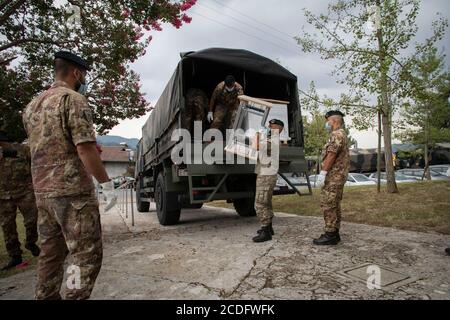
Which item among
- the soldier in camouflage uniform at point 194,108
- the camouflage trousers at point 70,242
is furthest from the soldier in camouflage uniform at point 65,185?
the soldier in camouflage uniform at point 194,108

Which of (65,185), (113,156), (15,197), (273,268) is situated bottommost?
(273,268)

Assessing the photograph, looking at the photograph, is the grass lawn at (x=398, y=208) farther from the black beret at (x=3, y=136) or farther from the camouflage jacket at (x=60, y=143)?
the black beret at (x=3, y=136)

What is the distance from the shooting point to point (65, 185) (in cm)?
211

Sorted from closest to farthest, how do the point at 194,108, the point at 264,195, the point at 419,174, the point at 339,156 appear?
the point at 339,156
the point at 264,195
the point at 194,108
the point at 419,174

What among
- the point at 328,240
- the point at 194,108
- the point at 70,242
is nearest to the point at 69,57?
the point at 70,242

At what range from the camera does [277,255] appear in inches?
148

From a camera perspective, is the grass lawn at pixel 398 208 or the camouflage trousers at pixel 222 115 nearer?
the grass lawn at pixel 398 208

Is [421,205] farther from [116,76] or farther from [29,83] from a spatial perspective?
[29,83]

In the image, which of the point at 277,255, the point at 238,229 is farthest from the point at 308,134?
the point at 277,255

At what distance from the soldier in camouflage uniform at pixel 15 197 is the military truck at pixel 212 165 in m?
2.13

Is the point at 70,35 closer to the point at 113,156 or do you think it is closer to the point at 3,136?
the point at 3,136

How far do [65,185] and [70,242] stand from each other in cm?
39

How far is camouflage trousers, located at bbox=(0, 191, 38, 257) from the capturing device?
13.6ft

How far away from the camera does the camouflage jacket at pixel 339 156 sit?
418 cm
